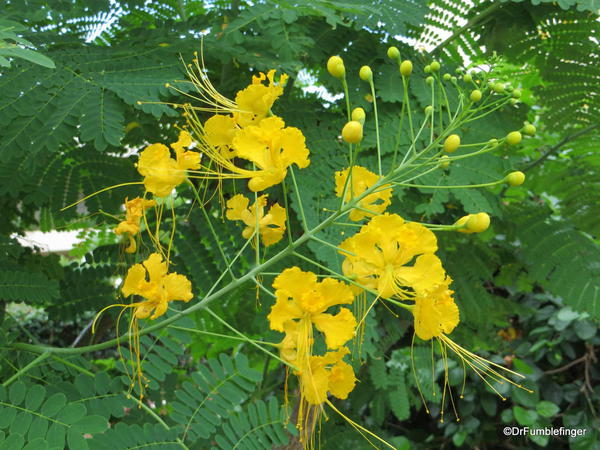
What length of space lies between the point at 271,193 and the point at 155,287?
77 centimetres

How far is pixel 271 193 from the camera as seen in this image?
1.81 m

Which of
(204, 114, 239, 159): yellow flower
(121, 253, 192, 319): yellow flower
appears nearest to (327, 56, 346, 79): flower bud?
(204, 114, 239, 159): yellow flower

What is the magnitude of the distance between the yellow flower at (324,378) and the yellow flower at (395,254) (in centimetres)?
15

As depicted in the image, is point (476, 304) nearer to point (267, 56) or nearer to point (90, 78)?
point (267, 56)

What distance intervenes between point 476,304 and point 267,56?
48.4 inches

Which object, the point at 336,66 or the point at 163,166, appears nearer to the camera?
the point at 336,66

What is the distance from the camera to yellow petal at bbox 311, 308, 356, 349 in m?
0.98

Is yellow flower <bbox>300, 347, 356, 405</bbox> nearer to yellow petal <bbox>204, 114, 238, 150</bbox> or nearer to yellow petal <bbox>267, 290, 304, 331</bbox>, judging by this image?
yellow petal <bbox>267, 290, 304, 331</bbox>

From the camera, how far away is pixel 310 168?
68.6 inches

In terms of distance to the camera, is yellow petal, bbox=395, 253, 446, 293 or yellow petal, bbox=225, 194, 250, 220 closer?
yellow petal, bbox=395, 253, 446, 293

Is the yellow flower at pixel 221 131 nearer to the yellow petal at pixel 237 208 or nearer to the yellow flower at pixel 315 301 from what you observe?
the yellow petal at pixel 237 208

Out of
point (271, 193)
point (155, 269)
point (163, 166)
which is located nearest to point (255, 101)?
point (163, 166)

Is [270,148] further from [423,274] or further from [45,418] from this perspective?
[45,418]

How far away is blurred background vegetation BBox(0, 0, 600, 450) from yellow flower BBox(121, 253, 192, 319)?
0.98 ft
